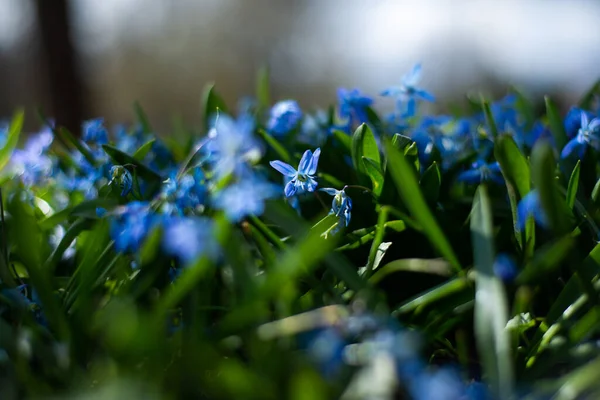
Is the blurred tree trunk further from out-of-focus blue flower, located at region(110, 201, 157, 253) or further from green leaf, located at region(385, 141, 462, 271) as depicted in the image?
green leaf, located at region(385, 141, 462, 271)

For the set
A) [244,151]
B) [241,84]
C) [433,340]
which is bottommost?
[241,84]

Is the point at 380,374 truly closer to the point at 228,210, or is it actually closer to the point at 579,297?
the point at 228,210

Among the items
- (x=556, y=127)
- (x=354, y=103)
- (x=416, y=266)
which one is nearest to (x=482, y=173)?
(x=556, y=127)

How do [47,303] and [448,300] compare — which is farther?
[448,300]

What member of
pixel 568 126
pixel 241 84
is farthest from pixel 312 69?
pixel 568 126

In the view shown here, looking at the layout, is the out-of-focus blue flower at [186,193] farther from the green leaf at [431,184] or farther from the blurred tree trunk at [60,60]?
the blurred tree trunk at [60,60]
